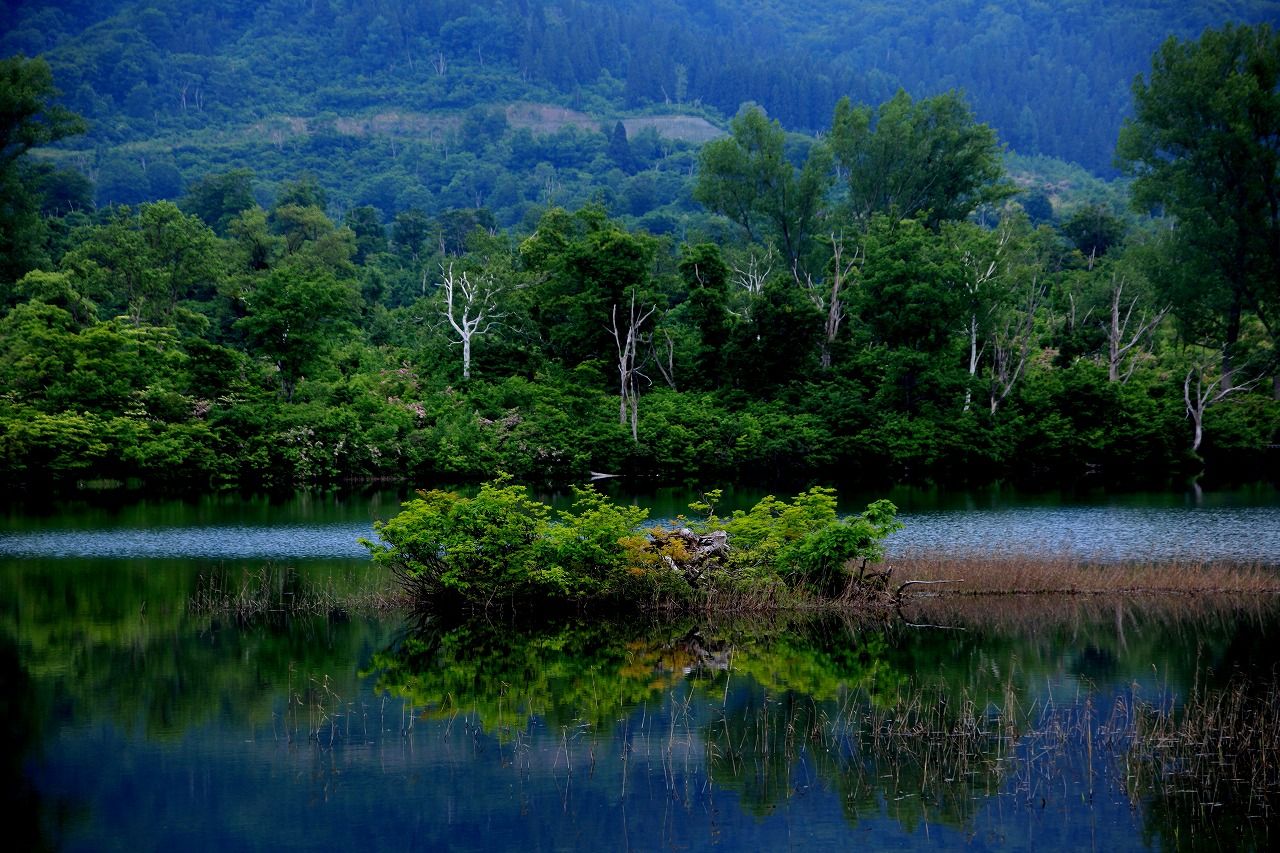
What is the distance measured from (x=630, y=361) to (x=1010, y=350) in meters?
16.9

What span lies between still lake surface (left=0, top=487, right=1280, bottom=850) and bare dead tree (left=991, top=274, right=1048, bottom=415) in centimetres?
2712

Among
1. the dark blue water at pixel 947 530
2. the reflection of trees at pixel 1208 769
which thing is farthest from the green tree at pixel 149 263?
the reflection of trees at pixel 1208 769

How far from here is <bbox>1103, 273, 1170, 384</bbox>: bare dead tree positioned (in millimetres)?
55847

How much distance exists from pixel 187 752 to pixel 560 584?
29.4ft

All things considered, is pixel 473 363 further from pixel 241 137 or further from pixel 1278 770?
pixel 241 137

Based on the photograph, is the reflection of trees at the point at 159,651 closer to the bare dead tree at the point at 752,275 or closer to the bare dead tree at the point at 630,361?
the bare dead tree at the point at 630,361

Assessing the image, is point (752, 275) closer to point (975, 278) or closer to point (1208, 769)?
point (975, 278)

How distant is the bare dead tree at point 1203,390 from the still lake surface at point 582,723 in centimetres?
2694

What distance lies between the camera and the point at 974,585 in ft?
84.5

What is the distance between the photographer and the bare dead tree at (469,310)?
2222 inches

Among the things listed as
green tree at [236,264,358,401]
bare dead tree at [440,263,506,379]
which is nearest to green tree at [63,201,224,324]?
green tree at [236,264,358,401]

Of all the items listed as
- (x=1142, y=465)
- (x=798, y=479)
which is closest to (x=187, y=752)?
(x=798, y=479)

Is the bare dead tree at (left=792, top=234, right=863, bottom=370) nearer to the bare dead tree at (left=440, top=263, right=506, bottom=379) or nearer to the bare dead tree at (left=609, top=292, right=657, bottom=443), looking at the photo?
the bare dead tree at (left=609, top=292, right=657, bottom=443)

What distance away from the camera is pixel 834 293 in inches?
2224
